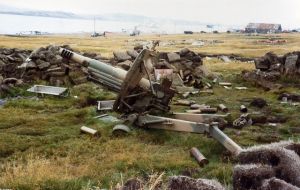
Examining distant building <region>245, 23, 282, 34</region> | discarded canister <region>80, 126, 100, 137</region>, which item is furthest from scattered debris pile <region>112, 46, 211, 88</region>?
distant building <region>245, 23, 282, 34</region>

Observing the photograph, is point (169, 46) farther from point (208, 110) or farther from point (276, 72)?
point (208, 110)

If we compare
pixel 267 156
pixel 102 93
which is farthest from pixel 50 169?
pixel 102 93

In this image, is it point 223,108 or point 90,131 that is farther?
point 223,108

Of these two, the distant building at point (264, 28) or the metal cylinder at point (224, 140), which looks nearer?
the metal cylinder at point (224, 140)

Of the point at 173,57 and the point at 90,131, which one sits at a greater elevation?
the point at 173,57

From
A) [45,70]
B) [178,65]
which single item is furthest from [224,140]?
[178,65]

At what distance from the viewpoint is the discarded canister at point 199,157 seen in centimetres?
1271

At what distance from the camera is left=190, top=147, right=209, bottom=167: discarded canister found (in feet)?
41.7

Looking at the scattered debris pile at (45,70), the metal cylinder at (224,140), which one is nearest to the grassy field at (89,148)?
the metal cylinder at (224,140)

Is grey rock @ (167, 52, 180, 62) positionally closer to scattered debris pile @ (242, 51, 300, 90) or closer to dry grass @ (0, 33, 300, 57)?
scattered debris pile @ (242, 51, 300, 90)

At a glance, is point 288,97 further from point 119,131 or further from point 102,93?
point 119,131

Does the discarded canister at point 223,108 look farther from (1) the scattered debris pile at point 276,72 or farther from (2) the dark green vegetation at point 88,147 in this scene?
(1) the scattered debris pile at point 276,72

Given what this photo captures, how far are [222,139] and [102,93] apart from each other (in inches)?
403

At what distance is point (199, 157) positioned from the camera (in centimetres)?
1298
